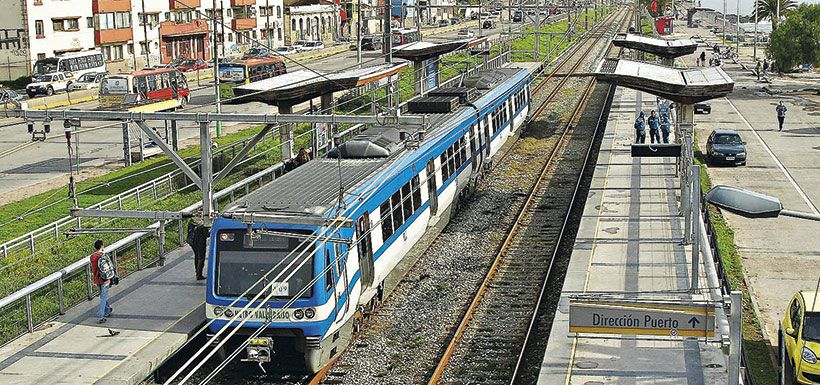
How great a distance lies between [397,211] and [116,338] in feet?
18.5

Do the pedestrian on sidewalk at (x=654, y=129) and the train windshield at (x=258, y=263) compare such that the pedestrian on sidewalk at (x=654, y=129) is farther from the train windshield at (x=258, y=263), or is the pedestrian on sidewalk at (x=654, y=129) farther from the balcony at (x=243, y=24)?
the balcony at (x=243, y=24)

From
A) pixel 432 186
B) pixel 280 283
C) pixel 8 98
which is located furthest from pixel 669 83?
pixel 8 98

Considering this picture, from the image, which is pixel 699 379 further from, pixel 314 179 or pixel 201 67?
pixel 201 67

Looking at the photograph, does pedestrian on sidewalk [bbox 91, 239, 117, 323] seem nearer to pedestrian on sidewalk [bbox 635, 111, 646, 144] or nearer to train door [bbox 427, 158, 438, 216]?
train door [bbox 427, 158, 438, 216]

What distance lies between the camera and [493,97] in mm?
32688

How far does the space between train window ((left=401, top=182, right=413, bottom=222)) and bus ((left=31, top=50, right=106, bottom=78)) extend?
45621 millimetres

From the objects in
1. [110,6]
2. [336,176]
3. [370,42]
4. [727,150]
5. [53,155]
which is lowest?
[53,155]

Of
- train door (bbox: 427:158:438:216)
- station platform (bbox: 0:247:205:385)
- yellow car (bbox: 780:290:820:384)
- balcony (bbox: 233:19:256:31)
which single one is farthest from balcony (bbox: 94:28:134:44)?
yellow car (bbox: 780:290:820:384)

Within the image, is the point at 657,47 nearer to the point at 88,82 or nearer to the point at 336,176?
the point at 336,176

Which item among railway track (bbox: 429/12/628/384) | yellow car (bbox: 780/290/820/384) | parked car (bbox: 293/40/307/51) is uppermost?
parked car (bbox: 293/40/307/51)

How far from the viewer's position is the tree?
6538 cm

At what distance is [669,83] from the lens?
25.1 meters

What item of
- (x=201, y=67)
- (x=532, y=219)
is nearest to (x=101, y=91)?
(x=201, y=67)

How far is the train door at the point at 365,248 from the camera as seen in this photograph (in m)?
17.2
